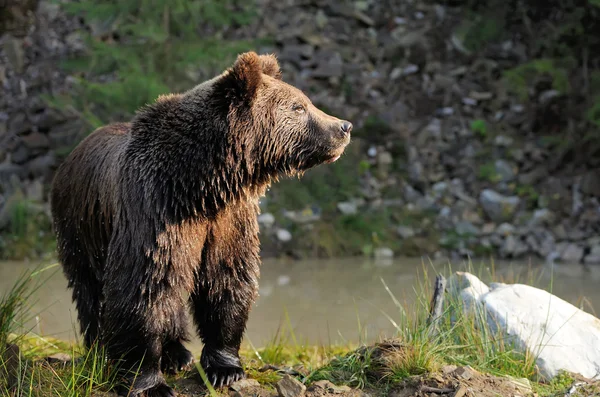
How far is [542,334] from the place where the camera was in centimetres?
493

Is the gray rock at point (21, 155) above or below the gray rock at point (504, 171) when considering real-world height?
below

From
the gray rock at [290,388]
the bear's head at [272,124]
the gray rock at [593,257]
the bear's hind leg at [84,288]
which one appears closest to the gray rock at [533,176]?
the gray rock at [593,257]

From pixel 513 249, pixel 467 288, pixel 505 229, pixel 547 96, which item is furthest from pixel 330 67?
pixel 467 288

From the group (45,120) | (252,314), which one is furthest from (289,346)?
(45,120)

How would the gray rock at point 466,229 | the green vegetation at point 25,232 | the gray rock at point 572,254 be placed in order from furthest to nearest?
1. the gray rock at point 466,229
2. the gray rock at point 572,254
3. the green vegetation at point 25,232

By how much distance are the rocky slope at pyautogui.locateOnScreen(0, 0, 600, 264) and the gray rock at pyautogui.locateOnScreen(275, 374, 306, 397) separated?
758 centimetres

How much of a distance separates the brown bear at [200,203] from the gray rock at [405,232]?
7.73 meters

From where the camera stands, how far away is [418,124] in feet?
47.9

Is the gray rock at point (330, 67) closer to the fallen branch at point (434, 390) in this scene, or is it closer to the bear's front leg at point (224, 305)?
the bear's front leg at point (224, 305)

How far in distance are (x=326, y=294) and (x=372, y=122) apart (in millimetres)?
5567

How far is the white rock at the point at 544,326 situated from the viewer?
4.75 m

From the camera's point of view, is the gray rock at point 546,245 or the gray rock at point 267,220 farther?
the gray rock at point 267,220

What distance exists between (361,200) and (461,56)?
4.81 metres

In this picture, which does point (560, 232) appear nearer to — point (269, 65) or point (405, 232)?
point (405, 232)
